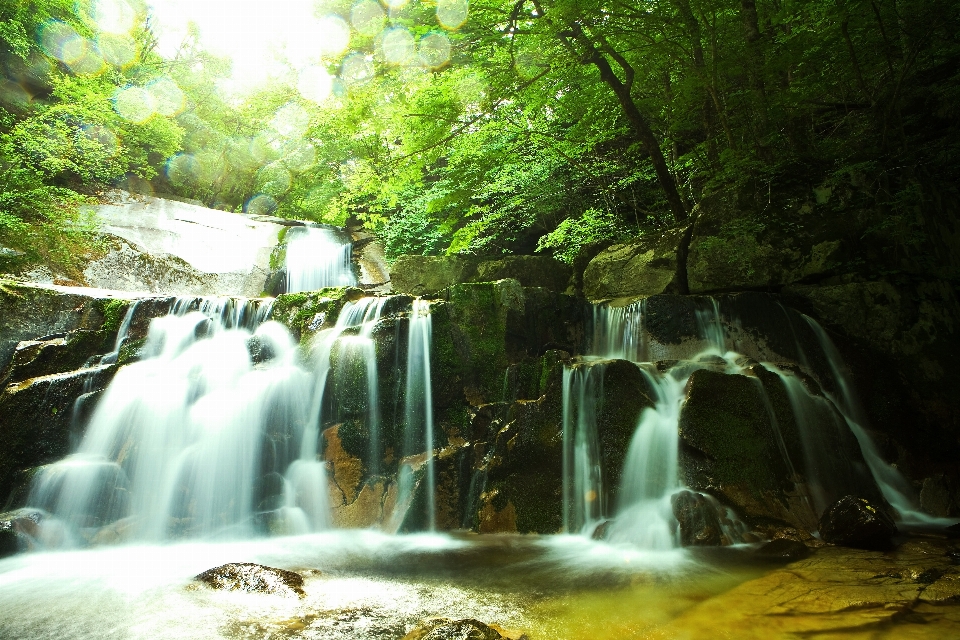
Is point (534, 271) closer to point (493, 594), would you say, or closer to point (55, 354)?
point (493, 594)

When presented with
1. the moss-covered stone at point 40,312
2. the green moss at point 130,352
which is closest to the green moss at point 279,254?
the moss-covered stone at point 40,312

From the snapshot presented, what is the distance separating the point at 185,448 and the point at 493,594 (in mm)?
5517

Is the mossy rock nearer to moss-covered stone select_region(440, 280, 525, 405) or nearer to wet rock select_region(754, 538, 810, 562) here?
moss-covered stone select_region(440, 280, 525, 405)

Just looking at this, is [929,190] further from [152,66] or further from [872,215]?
[152,66]

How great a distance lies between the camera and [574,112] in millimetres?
10258

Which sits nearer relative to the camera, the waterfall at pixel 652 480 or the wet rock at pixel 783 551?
the wet rock at pixel 783 551

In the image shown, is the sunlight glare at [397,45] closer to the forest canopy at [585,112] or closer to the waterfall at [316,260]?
the forest canopy at [585,112]

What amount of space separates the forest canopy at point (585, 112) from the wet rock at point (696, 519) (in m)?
5.84

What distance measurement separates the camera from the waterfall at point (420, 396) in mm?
6891

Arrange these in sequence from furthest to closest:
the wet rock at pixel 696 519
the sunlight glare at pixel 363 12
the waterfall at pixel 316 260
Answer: the waterfall at pixel 316 260, the sunlight glare at pixel 363 12, the wet rock at pixel 696 519

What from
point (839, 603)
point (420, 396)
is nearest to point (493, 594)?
point (839, 603)

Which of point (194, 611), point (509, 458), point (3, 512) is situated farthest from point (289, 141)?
point (194, 611)

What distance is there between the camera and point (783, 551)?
15.0 feet

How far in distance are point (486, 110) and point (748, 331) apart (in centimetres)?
587
